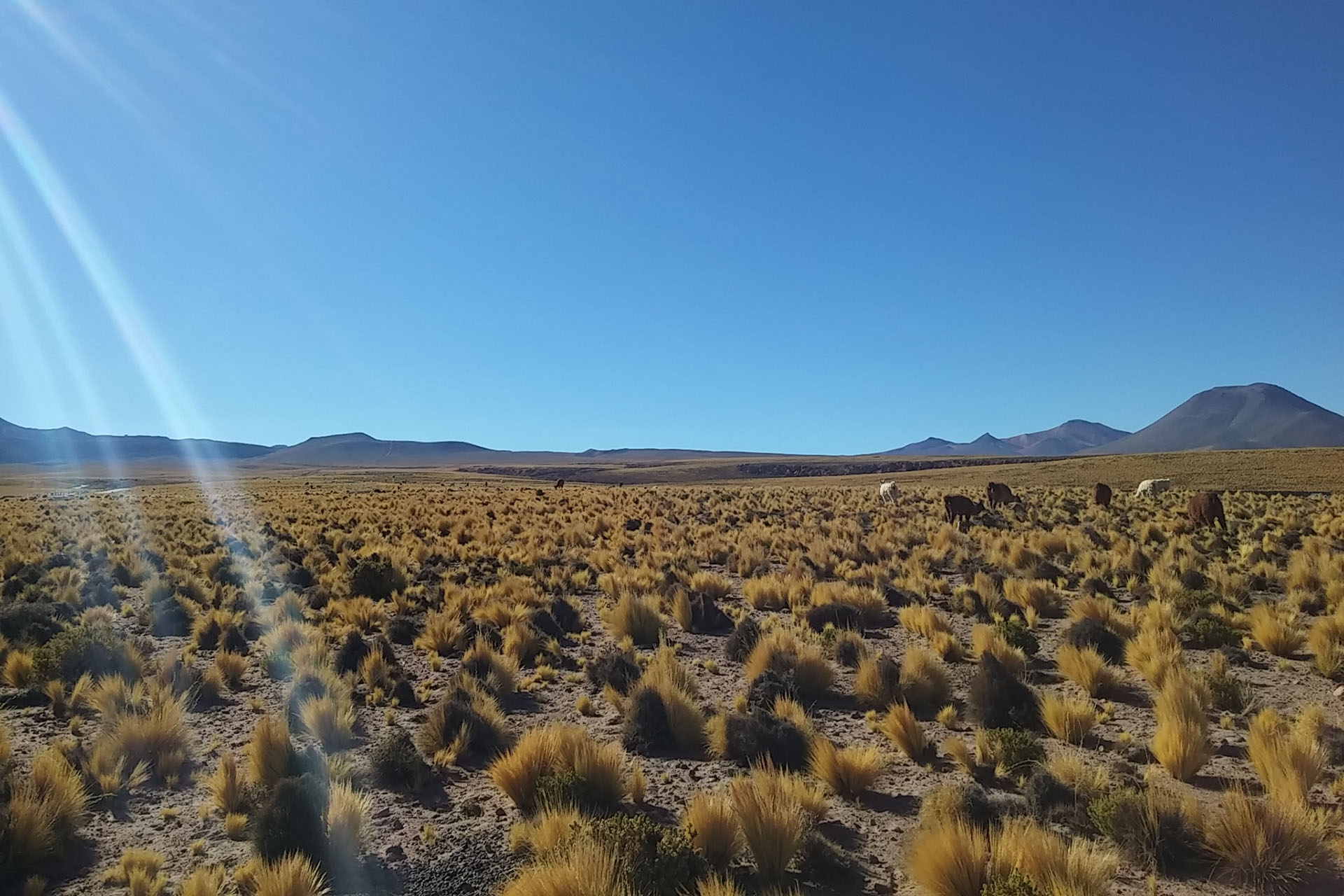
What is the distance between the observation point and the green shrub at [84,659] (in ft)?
30.2

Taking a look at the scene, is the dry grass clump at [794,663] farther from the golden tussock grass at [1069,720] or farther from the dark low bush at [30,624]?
the dark low bush at [30,624]

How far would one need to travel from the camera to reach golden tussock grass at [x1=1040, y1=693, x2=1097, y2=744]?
23.1 feet

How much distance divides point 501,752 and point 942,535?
712 inches

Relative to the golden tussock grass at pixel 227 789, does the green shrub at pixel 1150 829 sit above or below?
above

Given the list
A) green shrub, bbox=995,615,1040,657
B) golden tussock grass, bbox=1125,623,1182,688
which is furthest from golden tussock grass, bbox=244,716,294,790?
golden tussock grass, bbox=1125,623,1182,688

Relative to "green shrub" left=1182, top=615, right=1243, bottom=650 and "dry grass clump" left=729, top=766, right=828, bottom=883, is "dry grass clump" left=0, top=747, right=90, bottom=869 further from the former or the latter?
"green shrub" left=1182, top=615, right=1243, bottom=650

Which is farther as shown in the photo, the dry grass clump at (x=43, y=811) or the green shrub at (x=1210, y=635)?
the green shrub at (x=1210, y=635)

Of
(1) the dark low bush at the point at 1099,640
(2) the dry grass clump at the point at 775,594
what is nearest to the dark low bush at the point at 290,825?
(1) the dark low bush at the point at 1099,640

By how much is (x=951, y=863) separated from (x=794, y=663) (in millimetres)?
4862

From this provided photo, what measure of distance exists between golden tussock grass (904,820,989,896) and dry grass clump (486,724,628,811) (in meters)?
2.41

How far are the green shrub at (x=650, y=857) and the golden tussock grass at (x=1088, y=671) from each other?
19.4ft

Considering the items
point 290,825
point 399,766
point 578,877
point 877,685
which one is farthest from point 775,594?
point 578,877

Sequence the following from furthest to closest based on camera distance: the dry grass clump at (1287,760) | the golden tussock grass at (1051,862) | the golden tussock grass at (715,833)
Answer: the dry grass clump at (1287,760), the golden tussock grass at (715,833), the golden tussock grass at (1051,862)

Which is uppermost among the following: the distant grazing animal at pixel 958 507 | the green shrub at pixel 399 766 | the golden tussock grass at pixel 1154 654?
the distant grazing animal at pixel 958 507
